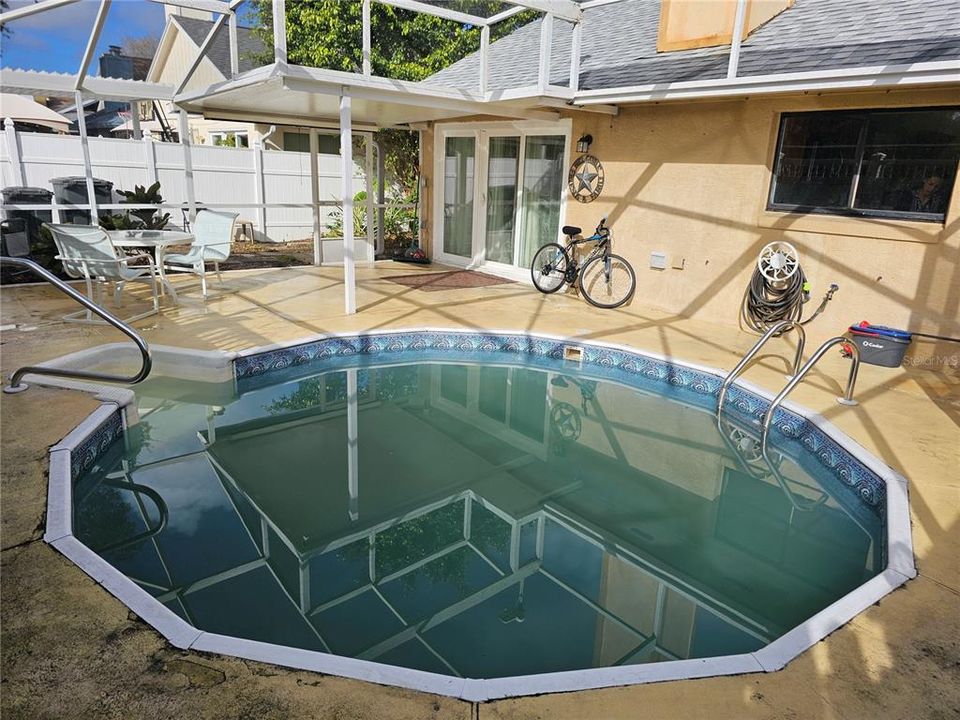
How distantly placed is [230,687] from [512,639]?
1.31 m

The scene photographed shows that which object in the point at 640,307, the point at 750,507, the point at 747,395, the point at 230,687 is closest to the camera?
the point at 230,687

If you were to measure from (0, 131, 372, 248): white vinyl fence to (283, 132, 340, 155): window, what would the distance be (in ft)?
7.49

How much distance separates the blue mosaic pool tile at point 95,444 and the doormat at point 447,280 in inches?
211

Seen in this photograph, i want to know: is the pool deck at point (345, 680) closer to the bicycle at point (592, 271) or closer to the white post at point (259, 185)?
the bicycle at point (592, 271)

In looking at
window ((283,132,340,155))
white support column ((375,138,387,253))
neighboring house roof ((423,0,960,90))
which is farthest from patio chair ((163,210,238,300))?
window ((283,132,340,155))

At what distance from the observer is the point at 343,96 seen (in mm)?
6879

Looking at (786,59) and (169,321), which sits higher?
(786,59)

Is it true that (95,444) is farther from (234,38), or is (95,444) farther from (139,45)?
(139,45)

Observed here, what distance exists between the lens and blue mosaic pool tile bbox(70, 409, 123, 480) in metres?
3.96

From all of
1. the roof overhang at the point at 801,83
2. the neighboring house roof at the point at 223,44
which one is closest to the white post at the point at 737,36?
the roof overhang at the point at 801,83

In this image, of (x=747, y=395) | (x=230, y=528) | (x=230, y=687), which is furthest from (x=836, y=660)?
(x=747, y=395)

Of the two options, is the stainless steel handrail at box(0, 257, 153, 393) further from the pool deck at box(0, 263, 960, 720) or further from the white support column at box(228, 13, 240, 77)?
the white support column at box(228, 13, 240, 77)

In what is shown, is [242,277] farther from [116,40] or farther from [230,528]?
[116,40]

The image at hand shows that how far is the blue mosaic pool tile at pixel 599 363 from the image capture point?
484cm
